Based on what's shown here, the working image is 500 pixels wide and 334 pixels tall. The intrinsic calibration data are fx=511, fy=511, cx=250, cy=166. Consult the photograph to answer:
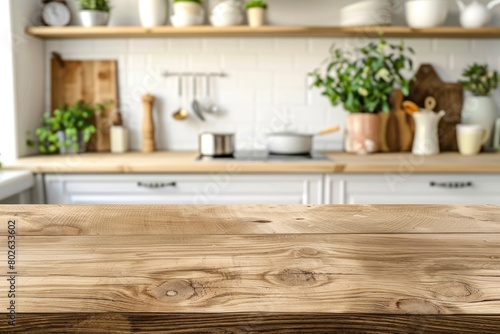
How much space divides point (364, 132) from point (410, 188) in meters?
0.45

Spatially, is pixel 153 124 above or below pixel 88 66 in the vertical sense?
below

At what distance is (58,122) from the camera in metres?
2.57

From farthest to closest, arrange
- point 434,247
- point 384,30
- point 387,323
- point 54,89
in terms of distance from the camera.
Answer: point 54,89 → point 384,30 → point 434,247 → point 387,323

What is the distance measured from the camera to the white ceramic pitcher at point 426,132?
2.56 m

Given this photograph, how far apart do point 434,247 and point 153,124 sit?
2.31 metres

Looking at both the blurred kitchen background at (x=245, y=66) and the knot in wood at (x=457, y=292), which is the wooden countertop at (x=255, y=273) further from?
the blurred kitchen background at (x=245, y=66)

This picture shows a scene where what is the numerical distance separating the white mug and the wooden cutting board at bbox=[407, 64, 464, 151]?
5.9 inches

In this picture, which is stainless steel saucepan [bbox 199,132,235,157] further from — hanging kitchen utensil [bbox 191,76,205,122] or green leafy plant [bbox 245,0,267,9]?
green leafy plant [bbox 245,0,267,9]


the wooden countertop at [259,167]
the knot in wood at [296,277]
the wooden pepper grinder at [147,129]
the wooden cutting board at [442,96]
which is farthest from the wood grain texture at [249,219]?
the wooden cutting board at [442,96]

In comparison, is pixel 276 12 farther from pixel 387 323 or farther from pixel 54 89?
pixel 387 323

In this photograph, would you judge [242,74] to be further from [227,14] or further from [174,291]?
[174,291]

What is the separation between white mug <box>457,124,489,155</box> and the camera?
2564mm

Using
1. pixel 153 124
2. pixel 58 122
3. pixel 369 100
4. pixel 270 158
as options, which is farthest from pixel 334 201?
pixel 58 122

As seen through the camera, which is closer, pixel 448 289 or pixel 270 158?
pixel 448 289
